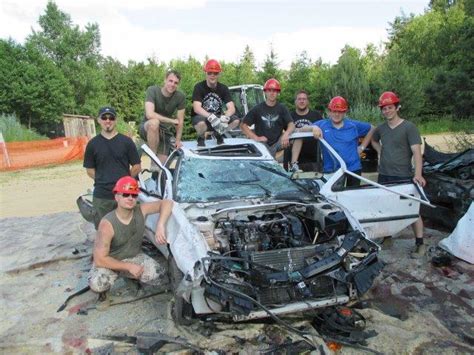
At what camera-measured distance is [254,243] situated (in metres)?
4.12

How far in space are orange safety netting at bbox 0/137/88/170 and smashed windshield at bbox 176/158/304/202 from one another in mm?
15295

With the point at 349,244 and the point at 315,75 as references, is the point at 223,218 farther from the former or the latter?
the point at 315,75

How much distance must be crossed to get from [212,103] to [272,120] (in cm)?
98

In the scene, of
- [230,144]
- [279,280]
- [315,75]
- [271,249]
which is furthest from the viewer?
[315,75]

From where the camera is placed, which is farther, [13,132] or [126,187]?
[13,132]

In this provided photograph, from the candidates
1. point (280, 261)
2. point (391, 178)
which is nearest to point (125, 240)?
point (280, 261)

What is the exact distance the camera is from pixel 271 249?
4.10 m

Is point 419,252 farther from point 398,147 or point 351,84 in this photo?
point 351,84

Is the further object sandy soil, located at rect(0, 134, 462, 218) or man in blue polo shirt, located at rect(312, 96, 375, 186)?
sandy soil, located at rect(0, 134, 462, 218)

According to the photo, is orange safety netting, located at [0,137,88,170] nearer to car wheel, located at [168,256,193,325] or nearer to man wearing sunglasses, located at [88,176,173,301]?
man wearing sunglasses, located at [88,176,173,301]

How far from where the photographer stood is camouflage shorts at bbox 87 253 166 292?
14.2ft

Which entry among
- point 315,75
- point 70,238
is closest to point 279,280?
point 70,238

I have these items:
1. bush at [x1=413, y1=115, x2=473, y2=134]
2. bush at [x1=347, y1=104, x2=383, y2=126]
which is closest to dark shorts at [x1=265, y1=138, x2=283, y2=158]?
bush at [x1=347, y1=104, x2=383, y2=126]

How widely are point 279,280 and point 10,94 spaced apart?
103 feet
